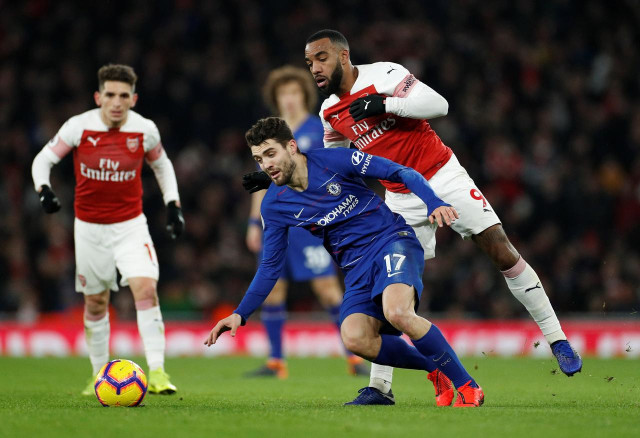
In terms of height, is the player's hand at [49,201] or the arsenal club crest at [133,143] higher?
the arsenal club crest at [133,143]

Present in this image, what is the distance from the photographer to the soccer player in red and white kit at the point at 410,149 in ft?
19.4

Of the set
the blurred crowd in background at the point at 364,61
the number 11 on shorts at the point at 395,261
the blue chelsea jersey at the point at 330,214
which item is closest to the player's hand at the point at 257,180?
the blue chelsea jersey at the point at 330,214

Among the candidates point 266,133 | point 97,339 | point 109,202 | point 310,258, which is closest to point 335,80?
point 266,133

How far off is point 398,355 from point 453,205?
1.02 meters

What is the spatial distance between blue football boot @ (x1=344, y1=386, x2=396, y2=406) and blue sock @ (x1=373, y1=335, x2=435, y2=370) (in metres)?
0.32

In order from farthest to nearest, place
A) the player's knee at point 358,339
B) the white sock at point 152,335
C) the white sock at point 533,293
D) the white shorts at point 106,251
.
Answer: the white shorts at point 106,251
the white sock at point 152,335
the white sock at point 533,293
the player's knee at point 358,339

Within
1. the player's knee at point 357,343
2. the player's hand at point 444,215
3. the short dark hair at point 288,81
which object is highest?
the short dark hair at point 288,81

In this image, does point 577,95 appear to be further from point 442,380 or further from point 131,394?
point 131,394

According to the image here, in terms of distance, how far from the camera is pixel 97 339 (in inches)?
288

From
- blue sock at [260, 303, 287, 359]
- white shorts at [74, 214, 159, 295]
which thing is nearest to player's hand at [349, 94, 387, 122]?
white shorts at [74, 214, 159, 295]

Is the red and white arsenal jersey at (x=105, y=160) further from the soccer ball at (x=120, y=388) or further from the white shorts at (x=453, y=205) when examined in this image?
the white shorts at (x=453, y=205)

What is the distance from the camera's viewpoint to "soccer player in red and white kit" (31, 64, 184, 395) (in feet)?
23.2

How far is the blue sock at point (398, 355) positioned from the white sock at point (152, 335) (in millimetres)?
1986

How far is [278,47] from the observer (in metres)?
16.8
